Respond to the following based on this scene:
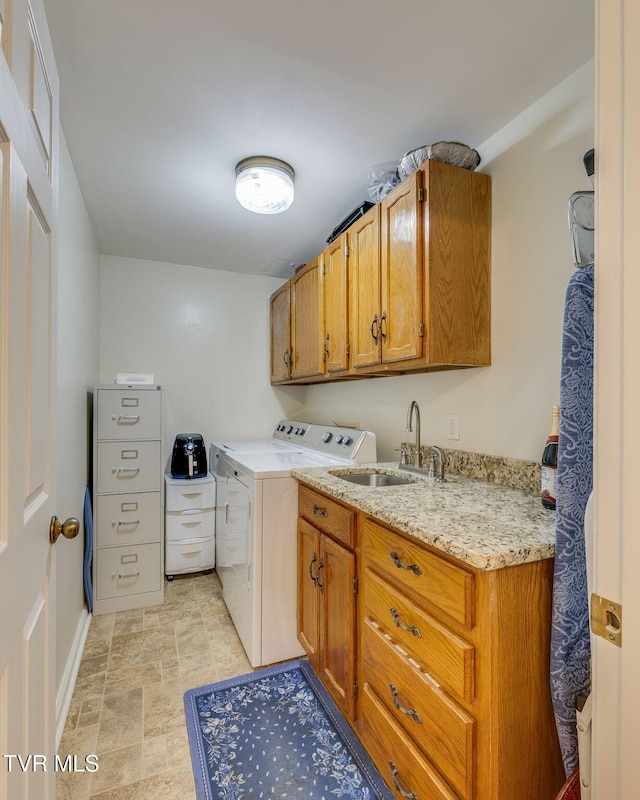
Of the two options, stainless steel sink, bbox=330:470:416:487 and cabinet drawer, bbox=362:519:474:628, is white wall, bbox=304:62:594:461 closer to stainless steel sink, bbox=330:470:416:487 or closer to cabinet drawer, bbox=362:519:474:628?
stainless steel sink, bbox=330:470:416:487

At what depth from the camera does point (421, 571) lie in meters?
1.08

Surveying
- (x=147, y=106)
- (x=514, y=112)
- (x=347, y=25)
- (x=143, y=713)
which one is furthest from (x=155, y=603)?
(x=514, y=112)

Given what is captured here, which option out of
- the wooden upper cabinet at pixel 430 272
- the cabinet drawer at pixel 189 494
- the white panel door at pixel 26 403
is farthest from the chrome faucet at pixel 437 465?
the cabinet drawer at pixel 189 494

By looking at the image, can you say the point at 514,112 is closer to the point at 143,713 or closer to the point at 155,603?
the point at 143,713

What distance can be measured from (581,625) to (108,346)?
3.25 metres

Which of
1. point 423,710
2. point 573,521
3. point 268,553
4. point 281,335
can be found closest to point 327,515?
point 268,553

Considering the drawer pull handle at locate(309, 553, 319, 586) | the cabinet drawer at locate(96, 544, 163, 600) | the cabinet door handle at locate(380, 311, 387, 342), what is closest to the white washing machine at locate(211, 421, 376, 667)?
the drawer pull handle at locate(309, 553, 319, 586)

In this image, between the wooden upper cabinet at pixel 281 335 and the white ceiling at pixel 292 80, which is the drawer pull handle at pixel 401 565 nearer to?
the white ceiling at pixel 292 80

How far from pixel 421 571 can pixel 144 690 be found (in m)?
1.53

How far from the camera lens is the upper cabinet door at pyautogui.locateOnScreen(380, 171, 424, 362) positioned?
163cm

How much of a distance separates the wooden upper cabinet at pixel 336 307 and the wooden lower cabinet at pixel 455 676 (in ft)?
3.73

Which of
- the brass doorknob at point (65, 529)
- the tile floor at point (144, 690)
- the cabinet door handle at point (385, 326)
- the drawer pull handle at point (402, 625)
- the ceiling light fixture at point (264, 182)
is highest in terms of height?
the ceiling light fixture at point (264, 182)

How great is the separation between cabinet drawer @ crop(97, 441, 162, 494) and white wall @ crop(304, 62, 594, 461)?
187 cm

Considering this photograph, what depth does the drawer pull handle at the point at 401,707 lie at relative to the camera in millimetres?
1086
